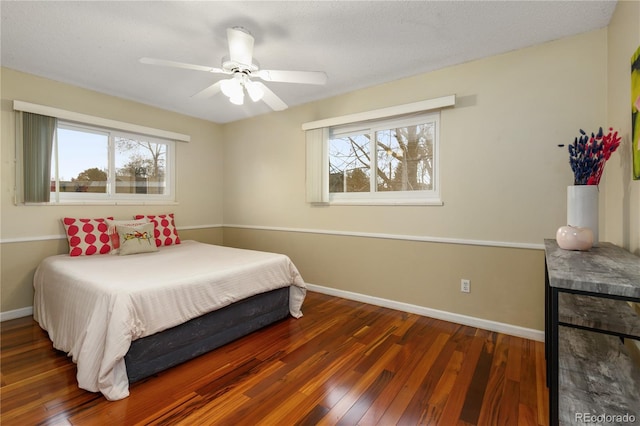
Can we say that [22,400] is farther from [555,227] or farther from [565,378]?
[555,227]

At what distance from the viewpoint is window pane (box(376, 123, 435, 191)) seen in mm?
2932

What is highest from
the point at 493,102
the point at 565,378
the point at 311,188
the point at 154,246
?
the point at 493,102

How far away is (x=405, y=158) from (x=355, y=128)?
705 mm

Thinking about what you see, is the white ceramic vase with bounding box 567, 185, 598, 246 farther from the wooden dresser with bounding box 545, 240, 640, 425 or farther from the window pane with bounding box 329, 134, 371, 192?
the window pane with bounding box 329, 134, 371, 192

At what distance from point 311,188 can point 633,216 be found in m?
2.72

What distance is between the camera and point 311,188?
11.7 ft

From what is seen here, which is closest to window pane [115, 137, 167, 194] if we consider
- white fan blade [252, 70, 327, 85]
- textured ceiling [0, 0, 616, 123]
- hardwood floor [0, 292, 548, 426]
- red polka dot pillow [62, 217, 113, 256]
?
red polka dot pillow [62, 217, 113, 256]

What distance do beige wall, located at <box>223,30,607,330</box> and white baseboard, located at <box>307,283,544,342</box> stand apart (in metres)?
0.05

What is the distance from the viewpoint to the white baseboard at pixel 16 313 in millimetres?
2724

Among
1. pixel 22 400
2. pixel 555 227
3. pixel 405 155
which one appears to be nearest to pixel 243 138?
pixel 405 155

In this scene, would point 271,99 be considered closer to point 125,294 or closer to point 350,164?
point 350,164

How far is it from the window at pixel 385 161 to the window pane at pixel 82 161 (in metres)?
2.72

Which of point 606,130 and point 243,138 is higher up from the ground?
point 243,138

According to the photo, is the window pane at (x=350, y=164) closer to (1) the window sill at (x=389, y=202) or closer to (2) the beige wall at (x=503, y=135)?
(1) the window sill at (x=389, y=202)
